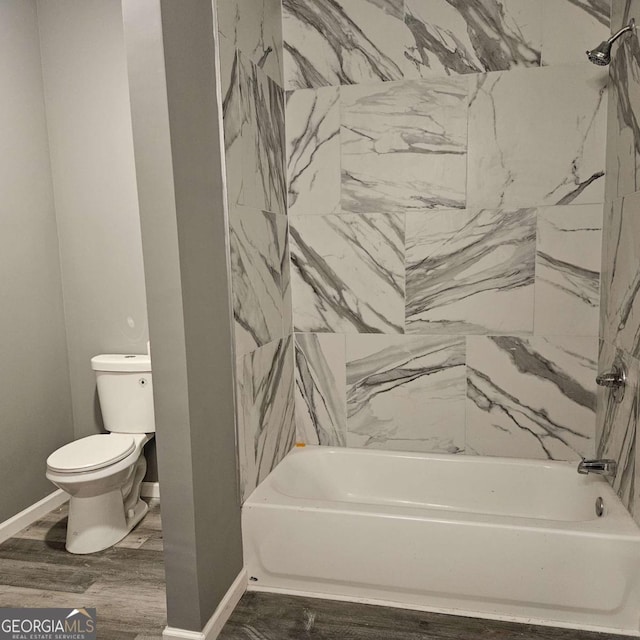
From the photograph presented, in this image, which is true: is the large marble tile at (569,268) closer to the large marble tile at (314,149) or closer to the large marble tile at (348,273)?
the large marble tile at (348,273)

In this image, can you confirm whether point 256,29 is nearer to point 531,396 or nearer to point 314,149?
point 314,149

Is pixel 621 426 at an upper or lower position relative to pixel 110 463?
upper

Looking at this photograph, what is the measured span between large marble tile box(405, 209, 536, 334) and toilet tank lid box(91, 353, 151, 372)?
4.43ft

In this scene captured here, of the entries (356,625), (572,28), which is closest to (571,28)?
(572,28)

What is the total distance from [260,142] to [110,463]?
1.57 m

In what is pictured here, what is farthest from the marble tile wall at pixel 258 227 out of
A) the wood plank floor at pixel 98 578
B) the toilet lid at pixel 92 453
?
the toilet lid at pixel 92 453

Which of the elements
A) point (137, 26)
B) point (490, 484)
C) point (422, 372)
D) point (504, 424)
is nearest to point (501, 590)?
point (490, 484)

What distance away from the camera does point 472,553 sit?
6.31 ft

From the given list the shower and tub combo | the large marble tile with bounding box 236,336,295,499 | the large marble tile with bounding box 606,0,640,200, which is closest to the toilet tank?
the large marble tile with bounding box 236,336,295,499

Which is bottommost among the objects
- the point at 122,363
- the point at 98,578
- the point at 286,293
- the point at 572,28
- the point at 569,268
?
the point at 98,578

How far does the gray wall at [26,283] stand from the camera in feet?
8.56

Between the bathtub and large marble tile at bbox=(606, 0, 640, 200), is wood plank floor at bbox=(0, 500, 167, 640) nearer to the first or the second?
the bathtub

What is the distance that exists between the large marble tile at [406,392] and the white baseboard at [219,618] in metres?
0.89

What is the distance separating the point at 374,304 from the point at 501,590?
51.0 inches
